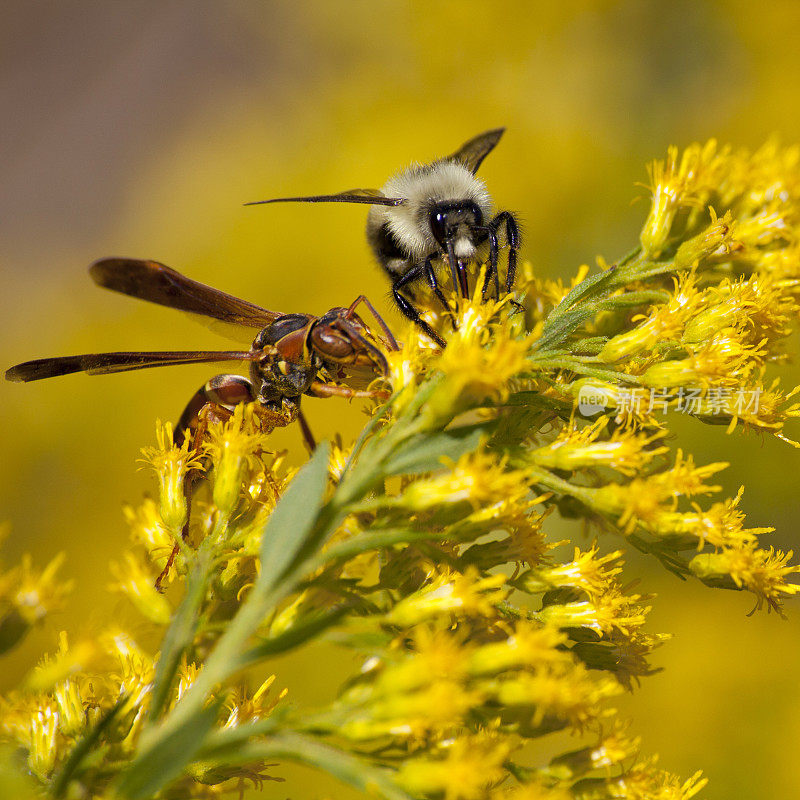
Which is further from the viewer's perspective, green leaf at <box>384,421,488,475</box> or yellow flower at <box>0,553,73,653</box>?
yellow flower at <box>0,553,73,653</box>

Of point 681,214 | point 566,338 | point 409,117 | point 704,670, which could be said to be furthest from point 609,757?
point 409,117

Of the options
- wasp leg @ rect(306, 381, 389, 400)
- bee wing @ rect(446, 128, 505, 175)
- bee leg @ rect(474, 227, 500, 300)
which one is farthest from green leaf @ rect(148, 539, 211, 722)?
bee wing @ rect(446, 128, 505, 175)

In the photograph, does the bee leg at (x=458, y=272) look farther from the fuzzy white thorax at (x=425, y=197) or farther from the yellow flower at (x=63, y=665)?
the yellow flower at (x=63, y=665)

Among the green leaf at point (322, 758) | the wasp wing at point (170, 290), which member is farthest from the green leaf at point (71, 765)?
the wasp wing at point (170, 290)

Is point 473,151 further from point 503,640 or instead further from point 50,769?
point 50,769

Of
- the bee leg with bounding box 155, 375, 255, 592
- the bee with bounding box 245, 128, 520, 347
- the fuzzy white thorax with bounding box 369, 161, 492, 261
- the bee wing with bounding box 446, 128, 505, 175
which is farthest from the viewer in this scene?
the bee wing with bounding box 446, 128, 505, 175

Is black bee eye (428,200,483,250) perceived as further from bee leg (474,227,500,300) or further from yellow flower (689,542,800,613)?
yellow flower (689,542,800,613)

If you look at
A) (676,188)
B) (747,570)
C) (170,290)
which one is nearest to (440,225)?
(676,188)

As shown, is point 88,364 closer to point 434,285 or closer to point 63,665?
point 63,665
